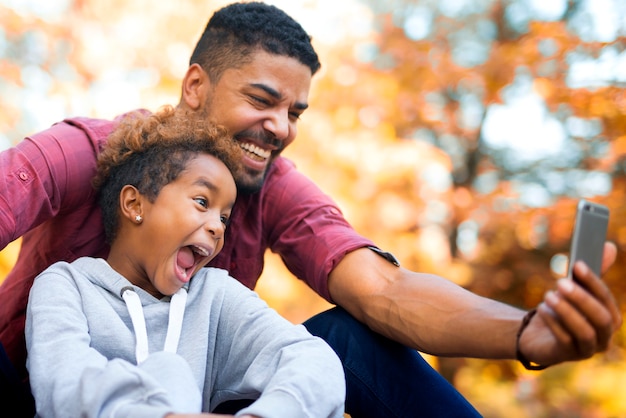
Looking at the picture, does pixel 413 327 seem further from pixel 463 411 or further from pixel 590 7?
pixel 590 7

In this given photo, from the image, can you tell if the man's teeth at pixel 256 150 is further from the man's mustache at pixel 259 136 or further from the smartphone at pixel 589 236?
the smartphone at pixel 589 236

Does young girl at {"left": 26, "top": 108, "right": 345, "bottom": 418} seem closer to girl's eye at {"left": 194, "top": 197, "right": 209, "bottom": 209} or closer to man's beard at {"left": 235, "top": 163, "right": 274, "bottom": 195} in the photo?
girl's eye at {"left": 194, "top": 197, "right": 209, "bottom": 209}

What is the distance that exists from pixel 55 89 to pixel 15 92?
416 millimetres

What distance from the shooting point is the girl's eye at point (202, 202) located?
6.08 feet

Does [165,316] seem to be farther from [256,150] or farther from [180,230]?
[256,150]

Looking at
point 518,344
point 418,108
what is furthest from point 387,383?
point 418,108

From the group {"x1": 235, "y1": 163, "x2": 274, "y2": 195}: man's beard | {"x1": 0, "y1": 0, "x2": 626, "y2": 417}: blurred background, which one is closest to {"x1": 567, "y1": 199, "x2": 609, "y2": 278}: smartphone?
{"x1": 235, "y1": 163, "x2": 274, "y2": 195}: man's beard

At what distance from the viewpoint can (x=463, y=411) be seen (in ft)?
6.35

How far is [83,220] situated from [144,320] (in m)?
0.51

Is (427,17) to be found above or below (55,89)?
above

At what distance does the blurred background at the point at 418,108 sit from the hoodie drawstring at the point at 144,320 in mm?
3865

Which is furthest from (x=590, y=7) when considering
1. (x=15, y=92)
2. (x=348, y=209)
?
(x=15, y=92)

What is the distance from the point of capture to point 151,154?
6.48 ft

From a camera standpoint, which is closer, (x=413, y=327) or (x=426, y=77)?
(x=413, y=327)
